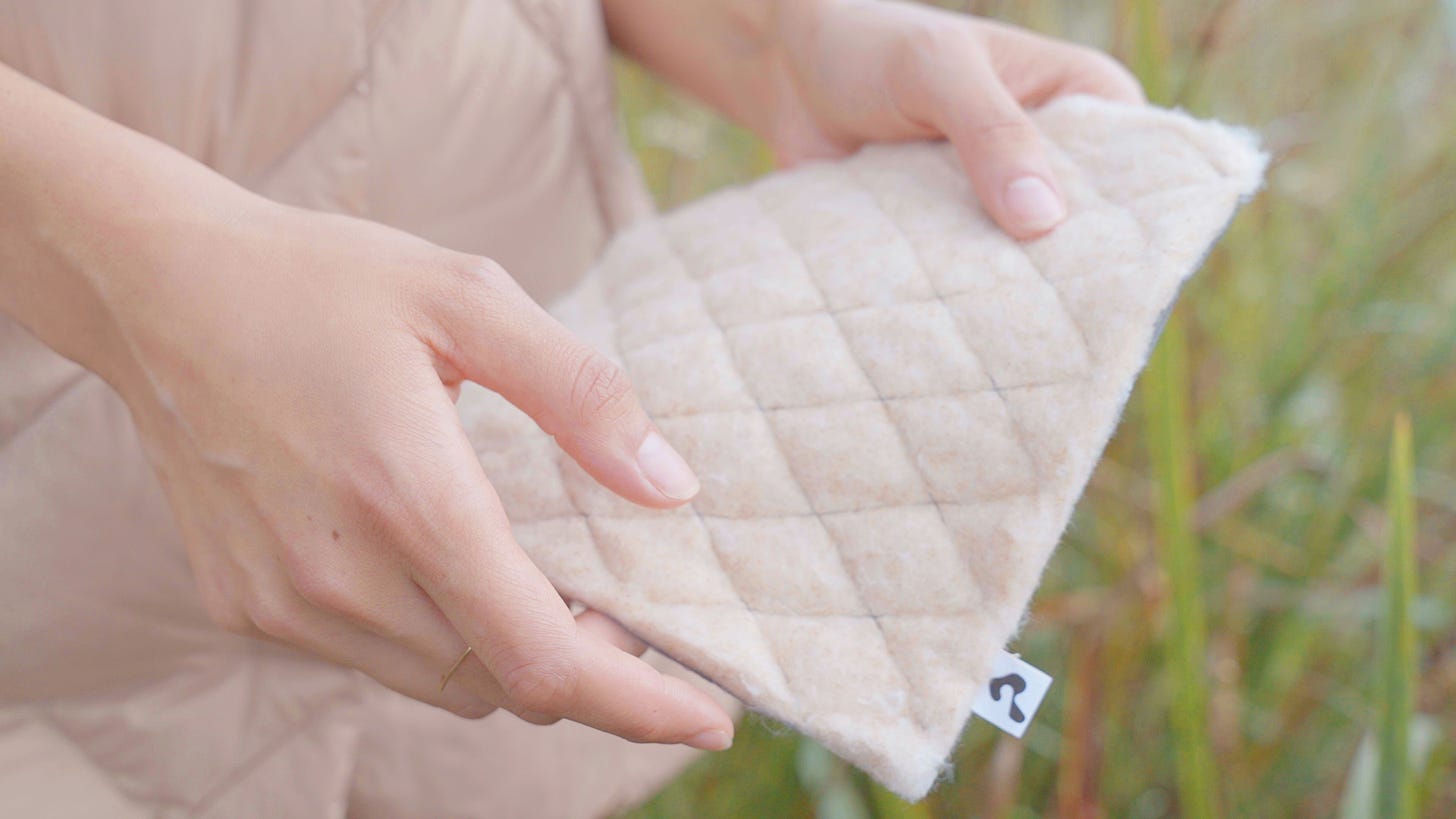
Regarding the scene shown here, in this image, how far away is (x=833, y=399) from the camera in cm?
49

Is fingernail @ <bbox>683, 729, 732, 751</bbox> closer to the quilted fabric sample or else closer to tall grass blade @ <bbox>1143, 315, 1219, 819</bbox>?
the quilted fabric sample

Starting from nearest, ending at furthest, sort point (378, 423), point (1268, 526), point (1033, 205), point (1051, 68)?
point (378, 423), point (1033, 205), point (1051, 68), point (1268, 526)

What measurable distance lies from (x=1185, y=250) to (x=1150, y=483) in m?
0.66

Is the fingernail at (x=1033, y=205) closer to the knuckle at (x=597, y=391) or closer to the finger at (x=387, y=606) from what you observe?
the knuckle at (x=597, y=391)

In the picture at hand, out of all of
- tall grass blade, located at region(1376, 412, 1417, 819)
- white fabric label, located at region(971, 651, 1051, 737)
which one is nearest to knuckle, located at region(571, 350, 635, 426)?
white fabric label, located at region(971, 651, 1051, 737)

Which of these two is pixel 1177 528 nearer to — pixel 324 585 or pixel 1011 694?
pixel 1011 694

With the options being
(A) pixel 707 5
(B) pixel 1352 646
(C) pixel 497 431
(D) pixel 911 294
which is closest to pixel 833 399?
(D) pixel 911 294

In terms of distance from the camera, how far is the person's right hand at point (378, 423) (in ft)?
1.36

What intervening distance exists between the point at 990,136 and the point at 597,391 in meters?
0.27

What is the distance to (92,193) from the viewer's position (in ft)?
1.42

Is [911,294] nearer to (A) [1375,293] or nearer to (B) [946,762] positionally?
(B) [946,762]

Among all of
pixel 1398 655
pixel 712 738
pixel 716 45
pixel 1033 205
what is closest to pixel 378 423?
pixel 712 738

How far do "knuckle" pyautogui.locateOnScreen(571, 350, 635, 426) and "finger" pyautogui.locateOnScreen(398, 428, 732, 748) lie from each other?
5 centimetres

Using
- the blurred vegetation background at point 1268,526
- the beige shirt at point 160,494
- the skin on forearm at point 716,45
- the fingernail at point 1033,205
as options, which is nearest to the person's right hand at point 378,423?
the beige shirt at point 160,494
